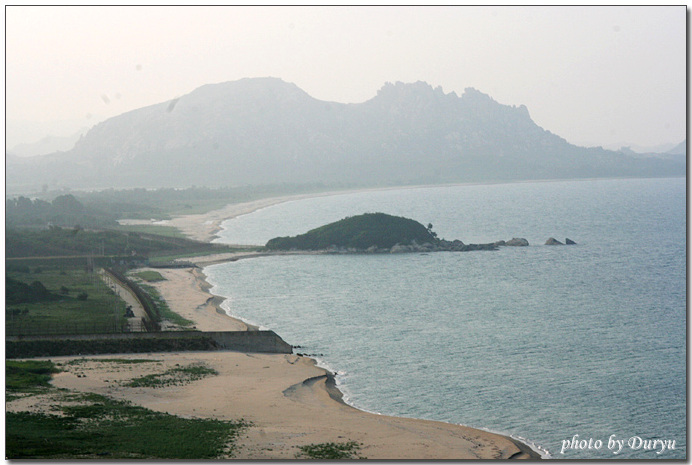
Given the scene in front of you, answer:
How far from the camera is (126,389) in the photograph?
151 feet

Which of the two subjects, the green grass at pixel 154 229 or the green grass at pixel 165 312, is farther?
the green grass at pixel 154 229

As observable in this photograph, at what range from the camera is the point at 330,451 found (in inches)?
1441

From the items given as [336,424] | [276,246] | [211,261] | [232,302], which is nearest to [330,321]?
[232,302]

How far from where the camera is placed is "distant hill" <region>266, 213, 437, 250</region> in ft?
438

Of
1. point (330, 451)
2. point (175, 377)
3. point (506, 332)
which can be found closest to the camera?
point (330, 451)

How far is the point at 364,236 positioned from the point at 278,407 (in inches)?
3549

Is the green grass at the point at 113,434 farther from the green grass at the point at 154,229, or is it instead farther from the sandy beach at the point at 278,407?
the green grass at the point at 154,229

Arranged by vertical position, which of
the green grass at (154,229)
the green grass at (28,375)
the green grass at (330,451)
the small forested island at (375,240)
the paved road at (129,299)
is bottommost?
the green grass at (330,451)

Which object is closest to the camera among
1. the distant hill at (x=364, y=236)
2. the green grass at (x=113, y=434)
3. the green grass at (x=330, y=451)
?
the green grass at (x=113, y=434)

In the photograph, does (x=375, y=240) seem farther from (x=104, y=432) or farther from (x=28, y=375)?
(x=104, y=432)

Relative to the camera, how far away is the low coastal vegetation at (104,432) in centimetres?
3459

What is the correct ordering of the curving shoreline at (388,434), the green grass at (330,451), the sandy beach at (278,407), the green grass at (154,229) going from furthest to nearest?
the green grass at (154,229), the sandy beach at (278,407), the curving shoreline at (388,434), the green grass at (330,451)
